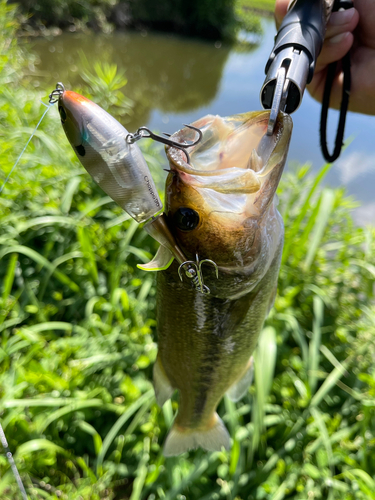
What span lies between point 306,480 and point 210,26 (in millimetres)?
27943

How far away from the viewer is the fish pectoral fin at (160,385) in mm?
1407

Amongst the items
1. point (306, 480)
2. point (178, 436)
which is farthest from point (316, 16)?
point (306, 480)

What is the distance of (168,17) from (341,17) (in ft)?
89.0

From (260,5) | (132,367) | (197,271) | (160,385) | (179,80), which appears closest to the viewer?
(197,271)

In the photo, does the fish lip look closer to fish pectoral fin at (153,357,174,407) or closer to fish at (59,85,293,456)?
fish at (59,85,293,456)

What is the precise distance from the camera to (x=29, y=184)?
2721mm

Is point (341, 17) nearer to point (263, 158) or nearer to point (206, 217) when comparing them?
point (263, 158)

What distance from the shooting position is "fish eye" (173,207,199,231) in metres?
0.93

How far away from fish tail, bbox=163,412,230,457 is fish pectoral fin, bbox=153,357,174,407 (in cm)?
27

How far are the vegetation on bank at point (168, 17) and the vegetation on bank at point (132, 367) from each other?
19.2 metres

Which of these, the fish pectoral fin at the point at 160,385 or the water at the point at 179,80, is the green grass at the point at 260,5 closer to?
the water at the point at 179,80

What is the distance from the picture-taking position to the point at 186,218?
94 centimetres

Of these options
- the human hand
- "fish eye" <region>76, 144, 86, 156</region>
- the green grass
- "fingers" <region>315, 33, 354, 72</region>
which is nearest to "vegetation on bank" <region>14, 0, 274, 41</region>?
the green grass

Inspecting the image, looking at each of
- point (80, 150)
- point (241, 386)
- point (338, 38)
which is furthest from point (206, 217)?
point (338, 38)
